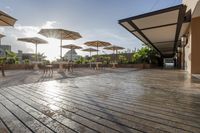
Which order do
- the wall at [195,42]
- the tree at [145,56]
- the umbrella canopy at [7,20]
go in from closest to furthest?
1. the umbrella canopy at [7,20]
2. the wall at [195,42]
3. the tree at [145,56]

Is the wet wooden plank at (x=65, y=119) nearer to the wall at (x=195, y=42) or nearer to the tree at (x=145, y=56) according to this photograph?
the wall at (x=195, y=42)

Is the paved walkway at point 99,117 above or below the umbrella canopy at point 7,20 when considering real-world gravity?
below

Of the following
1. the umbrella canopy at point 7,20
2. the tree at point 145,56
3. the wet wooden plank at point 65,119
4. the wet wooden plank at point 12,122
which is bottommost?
the wet wooden plank at point 65,119

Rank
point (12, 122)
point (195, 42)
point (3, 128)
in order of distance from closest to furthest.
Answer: point (3, 128) < point (12, 122) < point (195, 42)

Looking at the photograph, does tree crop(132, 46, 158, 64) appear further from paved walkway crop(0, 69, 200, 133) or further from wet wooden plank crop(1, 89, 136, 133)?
wet wooden plank crop(1, 89, 136, 133)

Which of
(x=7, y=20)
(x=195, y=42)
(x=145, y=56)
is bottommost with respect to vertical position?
(x=145, y=56)

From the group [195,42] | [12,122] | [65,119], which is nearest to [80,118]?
[65,119]

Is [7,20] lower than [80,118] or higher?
higher

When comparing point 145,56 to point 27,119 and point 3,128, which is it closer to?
point 27,119

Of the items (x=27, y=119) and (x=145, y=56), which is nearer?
(x=27, y=119)

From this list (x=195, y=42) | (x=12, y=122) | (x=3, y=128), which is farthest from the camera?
(x=195, y=42)

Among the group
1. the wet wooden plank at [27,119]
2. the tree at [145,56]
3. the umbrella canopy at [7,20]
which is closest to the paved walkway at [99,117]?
the wet wooden plank at [27,119]

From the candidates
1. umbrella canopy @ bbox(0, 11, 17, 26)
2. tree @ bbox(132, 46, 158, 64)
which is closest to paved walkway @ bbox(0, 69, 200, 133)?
umbrella canopy @ bbox(0, 11, 17, 26)

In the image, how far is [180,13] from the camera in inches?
259
